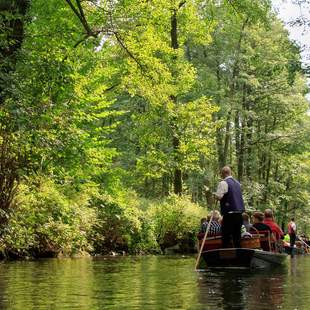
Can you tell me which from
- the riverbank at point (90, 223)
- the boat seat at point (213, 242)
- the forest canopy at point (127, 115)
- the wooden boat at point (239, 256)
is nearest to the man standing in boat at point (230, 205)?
the wooden boat at point (239, 256)

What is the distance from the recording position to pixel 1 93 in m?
10.5

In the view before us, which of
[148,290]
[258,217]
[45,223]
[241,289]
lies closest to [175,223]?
[45,223]

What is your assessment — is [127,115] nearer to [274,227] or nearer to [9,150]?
[274,227]

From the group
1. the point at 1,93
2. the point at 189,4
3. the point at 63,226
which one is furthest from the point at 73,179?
the point at 189,4

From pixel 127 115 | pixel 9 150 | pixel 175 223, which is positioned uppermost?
pixel 127 115

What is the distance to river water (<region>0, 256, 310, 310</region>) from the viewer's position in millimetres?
7183

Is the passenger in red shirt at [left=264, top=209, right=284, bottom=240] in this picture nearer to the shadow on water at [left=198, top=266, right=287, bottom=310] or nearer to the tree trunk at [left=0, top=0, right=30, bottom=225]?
the shadow on water at [left=198, top=266, right=287, bottom=310]

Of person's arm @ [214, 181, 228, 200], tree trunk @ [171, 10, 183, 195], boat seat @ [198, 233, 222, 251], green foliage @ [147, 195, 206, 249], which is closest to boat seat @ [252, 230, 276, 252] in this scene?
boat seat @ [198, 233, 222, 251]

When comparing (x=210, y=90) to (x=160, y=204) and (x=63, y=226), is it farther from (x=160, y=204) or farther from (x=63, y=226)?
(x=63, y=226)

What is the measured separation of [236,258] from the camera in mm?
13055

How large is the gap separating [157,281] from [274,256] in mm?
4531

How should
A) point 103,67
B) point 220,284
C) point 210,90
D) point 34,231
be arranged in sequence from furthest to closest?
point 210,90, point 103,67, point 34,231, point 220,284

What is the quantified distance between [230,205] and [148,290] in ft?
15.7

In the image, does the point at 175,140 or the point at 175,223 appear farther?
the point at 175,140
